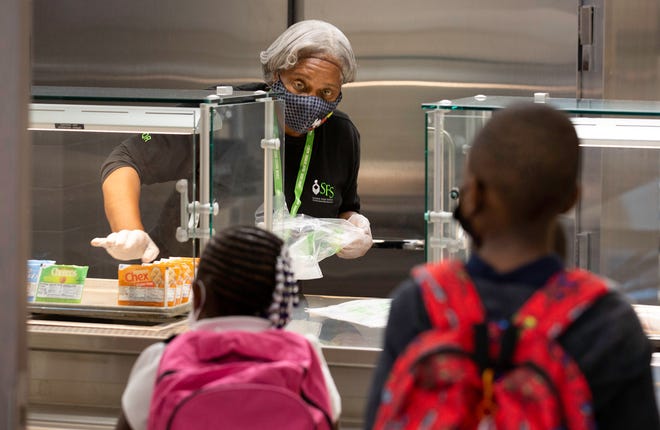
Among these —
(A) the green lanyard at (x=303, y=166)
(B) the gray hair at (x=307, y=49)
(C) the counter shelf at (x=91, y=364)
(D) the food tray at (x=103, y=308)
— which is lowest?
(C) the counter shelf at (x=91, y=364)

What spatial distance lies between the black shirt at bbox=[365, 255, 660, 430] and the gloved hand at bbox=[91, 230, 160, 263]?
3.59 ft

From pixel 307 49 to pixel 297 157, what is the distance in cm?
39

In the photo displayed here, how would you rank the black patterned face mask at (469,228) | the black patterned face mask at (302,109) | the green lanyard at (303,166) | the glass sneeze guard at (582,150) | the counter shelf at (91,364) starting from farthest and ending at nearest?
the green lanyard at (303,166) → the black patterned face mask at (302,109) → the counter shelf at (91,364) → the glass sneeze guard at (582,150) → the black patterned face mask at (469,228)

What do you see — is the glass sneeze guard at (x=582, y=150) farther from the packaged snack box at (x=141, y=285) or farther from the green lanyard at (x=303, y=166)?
the green lanyard at (x=303, y=166)

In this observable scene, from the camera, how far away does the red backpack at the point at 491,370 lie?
1.09 metres

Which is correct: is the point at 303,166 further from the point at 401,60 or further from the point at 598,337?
the point at 598,337

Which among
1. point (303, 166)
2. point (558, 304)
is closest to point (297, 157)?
point (303, 166)

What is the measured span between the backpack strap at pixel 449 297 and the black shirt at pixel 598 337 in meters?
0.01

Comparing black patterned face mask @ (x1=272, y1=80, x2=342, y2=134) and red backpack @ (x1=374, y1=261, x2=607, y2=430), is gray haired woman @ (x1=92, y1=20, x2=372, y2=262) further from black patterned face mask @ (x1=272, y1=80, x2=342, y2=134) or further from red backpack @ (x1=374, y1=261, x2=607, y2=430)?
red backpack @ (x1=374, y1=261, x2=607, y2=430)

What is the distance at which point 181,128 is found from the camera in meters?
2.06

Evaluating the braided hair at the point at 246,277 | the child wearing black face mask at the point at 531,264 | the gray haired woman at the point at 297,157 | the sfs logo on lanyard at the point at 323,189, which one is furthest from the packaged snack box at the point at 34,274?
the child wearing black face mask at the point at 531,264

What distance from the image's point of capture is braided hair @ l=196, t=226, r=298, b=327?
4.96ft

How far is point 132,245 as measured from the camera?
2.15m

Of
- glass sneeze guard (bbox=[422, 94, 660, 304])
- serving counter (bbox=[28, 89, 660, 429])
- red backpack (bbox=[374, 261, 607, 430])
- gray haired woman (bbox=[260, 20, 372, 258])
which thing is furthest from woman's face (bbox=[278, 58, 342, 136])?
red backpack (bbox=[374, 261, 607, 430])
